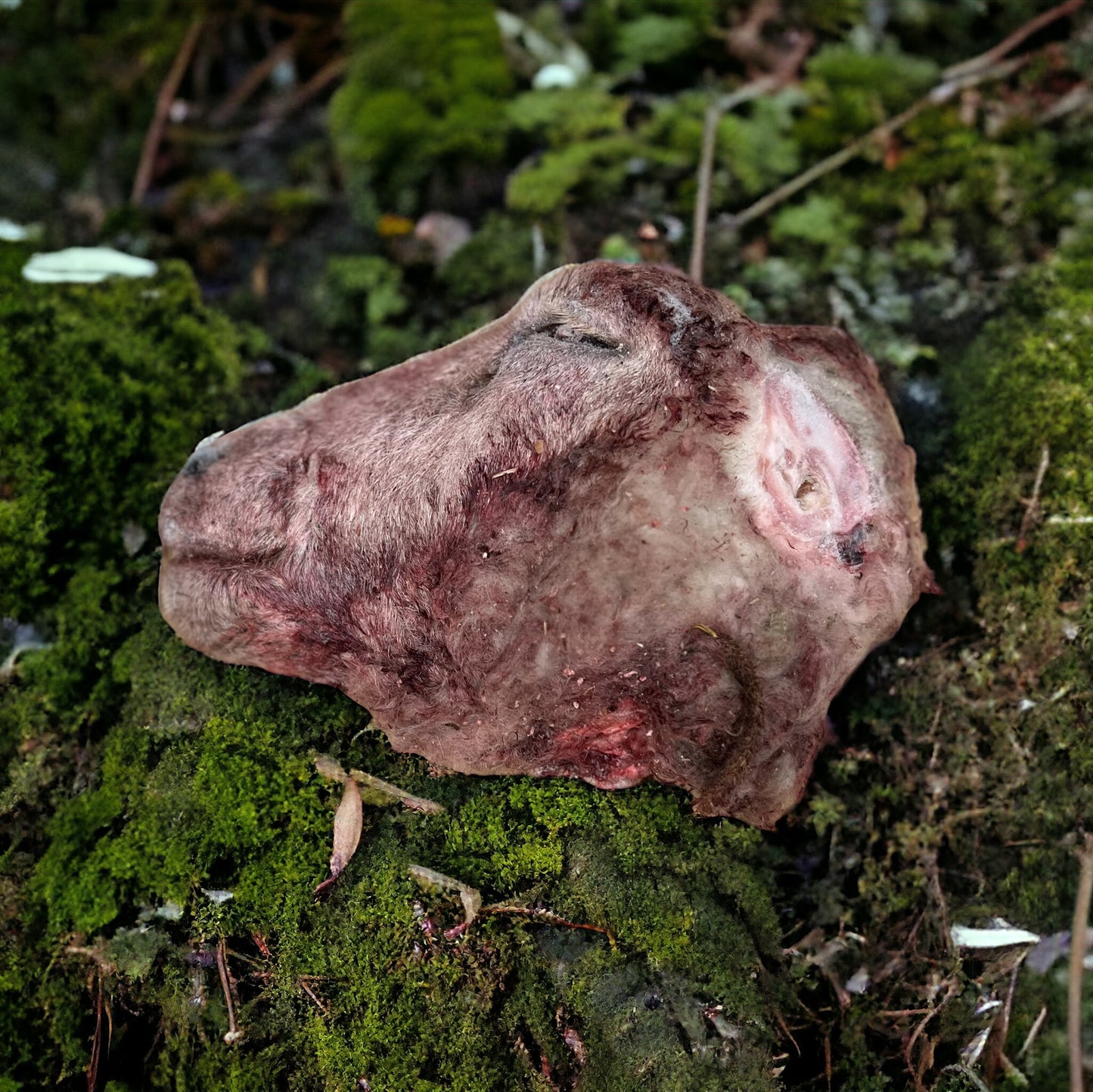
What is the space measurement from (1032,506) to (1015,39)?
3426mm

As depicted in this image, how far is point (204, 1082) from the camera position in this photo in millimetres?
3645

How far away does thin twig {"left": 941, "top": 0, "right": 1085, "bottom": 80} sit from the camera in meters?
5.29

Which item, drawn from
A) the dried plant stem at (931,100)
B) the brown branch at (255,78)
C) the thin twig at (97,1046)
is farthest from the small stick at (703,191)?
the thin twig at (97,1046)

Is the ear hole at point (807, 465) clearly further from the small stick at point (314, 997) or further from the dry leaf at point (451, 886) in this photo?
the small stick at point (314, 997)

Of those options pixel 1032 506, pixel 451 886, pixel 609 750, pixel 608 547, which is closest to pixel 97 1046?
pixel 451 886

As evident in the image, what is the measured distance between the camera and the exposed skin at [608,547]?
3273mm

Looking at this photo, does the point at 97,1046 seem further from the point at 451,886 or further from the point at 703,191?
the point at 703,191

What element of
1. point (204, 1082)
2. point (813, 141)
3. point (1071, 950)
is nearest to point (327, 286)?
point (813, 141)

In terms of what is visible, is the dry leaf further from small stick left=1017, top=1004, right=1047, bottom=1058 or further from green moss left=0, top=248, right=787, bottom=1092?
small stick left=1017, top=1004, right=1047, bottom=1058

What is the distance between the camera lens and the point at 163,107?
6398 millimetres

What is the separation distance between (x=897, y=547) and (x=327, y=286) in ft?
13.2

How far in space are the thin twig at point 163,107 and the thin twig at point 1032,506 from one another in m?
6.29

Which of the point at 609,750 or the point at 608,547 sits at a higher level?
the point at 608,547

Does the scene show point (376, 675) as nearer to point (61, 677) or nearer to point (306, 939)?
point (306, 939)
